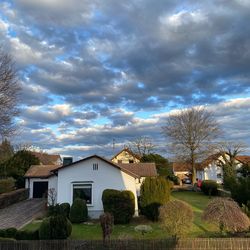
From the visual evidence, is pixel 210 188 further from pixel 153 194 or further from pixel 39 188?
pixel 153 194

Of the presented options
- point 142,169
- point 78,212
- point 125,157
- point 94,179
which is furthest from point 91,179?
point 125,157

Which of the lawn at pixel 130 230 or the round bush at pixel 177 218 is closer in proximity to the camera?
the round bush at pixel 177 218

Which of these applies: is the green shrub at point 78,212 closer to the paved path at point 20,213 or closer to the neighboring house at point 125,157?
the paved path at point 20,213

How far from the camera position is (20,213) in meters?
32.1

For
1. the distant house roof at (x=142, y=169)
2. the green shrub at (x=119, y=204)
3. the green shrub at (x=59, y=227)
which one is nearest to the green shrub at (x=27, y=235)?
the green shrub at (x=59, y=227)

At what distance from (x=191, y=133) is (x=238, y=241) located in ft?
146

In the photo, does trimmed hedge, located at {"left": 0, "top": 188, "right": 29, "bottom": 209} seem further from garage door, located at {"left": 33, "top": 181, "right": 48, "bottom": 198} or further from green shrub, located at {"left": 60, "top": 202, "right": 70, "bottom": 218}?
green shrub, located at {"left": 60, "top": 202, "right": 70, "bottom": 218}

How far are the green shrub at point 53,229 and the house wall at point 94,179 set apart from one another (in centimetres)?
1196

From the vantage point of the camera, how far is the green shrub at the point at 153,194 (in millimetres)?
26734

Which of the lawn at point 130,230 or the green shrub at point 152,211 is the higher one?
the green shrub at point 152,211

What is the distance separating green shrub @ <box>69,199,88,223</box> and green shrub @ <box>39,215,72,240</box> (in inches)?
367

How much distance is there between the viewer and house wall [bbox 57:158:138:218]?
3017 cm

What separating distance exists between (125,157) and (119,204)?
4562 centimetres

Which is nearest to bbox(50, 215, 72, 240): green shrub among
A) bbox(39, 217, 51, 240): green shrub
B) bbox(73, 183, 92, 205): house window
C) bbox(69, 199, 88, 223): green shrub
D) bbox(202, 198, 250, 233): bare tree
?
bbox(39, 217, 51, 240): green shrub
